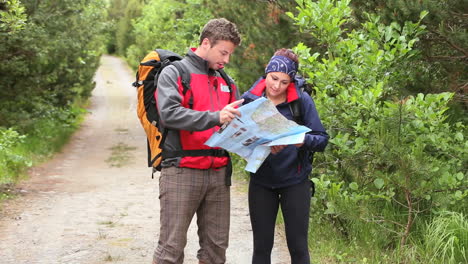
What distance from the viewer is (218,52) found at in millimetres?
3611

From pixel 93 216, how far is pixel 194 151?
4.45 m

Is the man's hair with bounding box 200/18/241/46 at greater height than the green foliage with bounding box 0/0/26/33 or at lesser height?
greater

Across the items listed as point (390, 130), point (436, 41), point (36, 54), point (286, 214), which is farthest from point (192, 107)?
point (36, 54)

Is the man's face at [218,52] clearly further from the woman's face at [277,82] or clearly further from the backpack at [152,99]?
the woman's face at [277,82]

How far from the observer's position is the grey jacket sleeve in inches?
→ 134

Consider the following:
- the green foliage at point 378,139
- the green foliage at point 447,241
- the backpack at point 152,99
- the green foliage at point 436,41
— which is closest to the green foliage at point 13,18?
the green foliage at point 378,139

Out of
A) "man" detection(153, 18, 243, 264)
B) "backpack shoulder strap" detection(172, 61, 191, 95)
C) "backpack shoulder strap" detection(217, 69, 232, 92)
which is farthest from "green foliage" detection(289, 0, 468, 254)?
"backpack shoulder strap" detection(172, 61, 191, 95)

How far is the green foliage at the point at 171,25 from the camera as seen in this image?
1547cm

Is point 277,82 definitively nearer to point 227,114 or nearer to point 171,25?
point 227,114

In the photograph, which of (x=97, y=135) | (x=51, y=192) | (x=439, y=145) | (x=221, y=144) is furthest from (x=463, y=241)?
(x=97, y=135)

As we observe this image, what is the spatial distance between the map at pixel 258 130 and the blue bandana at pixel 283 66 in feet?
0.99

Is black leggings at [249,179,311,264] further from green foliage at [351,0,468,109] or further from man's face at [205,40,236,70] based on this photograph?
green foliage at [351,0,468,109]

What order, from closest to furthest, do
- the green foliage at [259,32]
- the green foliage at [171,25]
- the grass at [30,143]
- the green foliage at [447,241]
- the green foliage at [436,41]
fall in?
the green foliage at [447,241]
the green foliage at [436,41]
the green foliage at [259,32]
the grass at [30,143]
the green foliage at [171,25]

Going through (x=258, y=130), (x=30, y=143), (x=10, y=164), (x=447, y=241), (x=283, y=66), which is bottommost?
(x=30, y=143)
